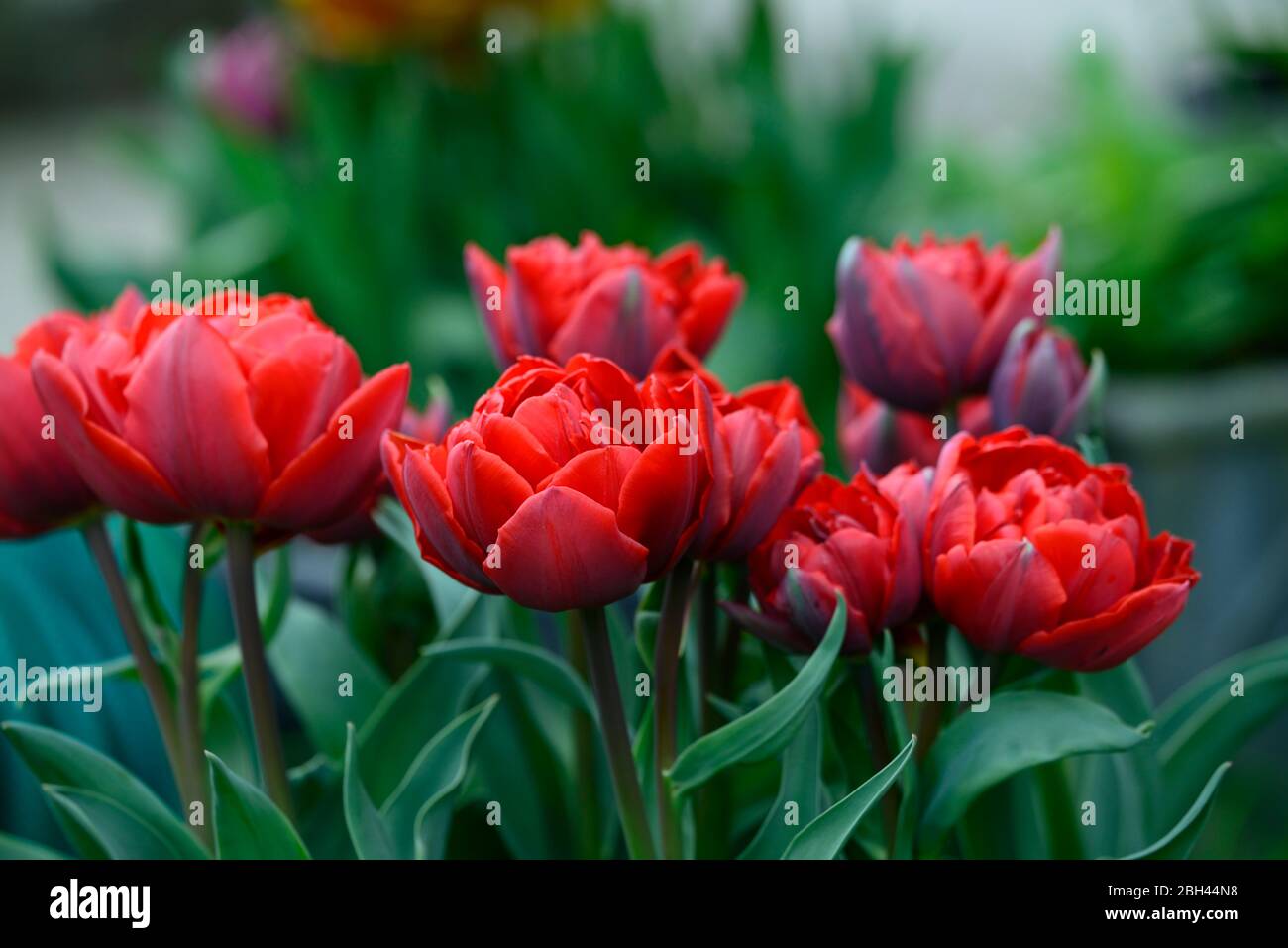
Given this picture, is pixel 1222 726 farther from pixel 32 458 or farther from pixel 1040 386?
pixel 32 458

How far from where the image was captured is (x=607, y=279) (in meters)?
0.37

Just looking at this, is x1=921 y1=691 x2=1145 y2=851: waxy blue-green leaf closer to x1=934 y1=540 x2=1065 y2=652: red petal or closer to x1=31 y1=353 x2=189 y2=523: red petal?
x1=934 y1=540 x2=1065 y2=652: red petal

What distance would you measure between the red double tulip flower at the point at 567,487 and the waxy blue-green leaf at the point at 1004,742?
87 millimetres

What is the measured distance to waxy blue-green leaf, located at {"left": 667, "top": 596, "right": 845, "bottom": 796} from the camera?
301mm

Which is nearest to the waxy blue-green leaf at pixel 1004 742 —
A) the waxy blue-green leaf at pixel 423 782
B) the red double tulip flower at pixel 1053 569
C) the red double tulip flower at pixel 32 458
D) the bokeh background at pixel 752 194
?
the red double tulip flower at pixel 1053 569

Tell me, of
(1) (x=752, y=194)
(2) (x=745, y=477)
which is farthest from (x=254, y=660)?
(1) (x=752, y=194)

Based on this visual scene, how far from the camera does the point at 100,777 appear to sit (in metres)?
0.35

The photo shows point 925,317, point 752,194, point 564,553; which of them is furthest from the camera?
point 752,194

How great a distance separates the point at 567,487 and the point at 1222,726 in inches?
8.6

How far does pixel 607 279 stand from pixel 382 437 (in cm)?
8

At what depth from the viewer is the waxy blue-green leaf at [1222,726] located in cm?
39


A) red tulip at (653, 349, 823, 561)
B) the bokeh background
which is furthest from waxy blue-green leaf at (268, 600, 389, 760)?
the bokeh background

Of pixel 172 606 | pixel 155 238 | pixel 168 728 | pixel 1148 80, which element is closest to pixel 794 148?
pixel 172 606

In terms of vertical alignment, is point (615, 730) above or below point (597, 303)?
below
